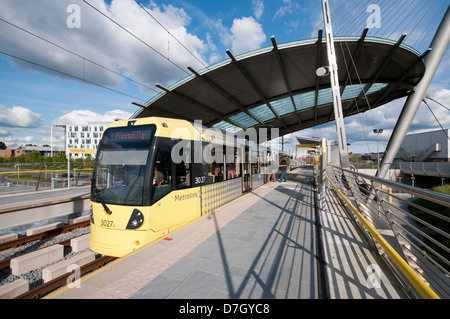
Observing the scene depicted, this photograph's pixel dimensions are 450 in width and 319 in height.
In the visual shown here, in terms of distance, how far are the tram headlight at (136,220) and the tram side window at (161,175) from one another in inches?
15.7

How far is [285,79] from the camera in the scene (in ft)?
44.5

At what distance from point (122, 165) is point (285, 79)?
12357 mm

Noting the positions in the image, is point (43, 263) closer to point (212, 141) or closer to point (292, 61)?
point (212, 141)

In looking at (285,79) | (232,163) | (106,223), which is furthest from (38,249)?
(285,79)

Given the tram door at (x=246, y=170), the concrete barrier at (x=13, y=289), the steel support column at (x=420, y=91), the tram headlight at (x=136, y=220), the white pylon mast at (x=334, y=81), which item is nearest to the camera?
the concrete barrier at (x=13, y=289)

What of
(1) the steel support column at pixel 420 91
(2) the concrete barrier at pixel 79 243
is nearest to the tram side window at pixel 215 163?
(2) the concrete barrier at pixel 79 243

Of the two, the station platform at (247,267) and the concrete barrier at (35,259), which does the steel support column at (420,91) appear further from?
the concrete barrier at (35,259)

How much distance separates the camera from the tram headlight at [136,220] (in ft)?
13.6

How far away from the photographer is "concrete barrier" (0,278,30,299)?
11.4 feet

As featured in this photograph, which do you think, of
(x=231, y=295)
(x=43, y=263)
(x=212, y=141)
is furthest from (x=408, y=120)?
(x=43, y=263)

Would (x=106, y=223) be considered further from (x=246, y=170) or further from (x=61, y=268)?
(x=246, y=170)

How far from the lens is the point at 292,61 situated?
12.0m

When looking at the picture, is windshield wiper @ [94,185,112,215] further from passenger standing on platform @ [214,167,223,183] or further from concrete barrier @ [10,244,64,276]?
passenger standing on platform @ [214,167,223,183]

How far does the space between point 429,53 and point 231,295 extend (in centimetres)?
1571
